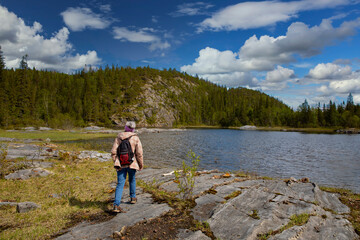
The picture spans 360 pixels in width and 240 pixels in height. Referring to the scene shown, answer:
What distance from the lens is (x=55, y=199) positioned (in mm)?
9242

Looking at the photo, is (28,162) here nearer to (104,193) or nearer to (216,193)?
(104,193)

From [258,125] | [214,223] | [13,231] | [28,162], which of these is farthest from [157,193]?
[258,125]

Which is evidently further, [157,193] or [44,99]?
[44,99]

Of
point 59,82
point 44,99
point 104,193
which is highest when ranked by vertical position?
point 59,82

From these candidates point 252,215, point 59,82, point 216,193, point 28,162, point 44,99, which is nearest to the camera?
point 252,215

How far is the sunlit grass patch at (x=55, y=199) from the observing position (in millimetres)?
6680

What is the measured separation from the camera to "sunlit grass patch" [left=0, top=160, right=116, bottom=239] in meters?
6.68

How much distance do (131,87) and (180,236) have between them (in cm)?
17688

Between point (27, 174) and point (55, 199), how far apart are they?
5153mm

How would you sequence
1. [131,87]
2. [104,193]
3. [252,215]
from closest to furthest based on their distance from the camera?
[252,215]
[104,193]
[131,87]

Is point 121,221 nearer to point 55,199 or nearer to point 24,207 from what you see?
point 24,207

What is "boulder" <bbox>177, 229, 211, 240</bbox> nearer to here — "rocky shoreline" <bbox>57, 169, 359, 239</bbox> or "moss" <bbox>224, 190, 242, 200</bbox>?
"rocky shoreline" <bbox>57, 169, 359, 239</bbox>

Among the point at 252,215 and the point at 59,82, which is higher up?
the point at 59,82

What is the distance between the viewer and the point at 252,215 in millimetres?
7113
